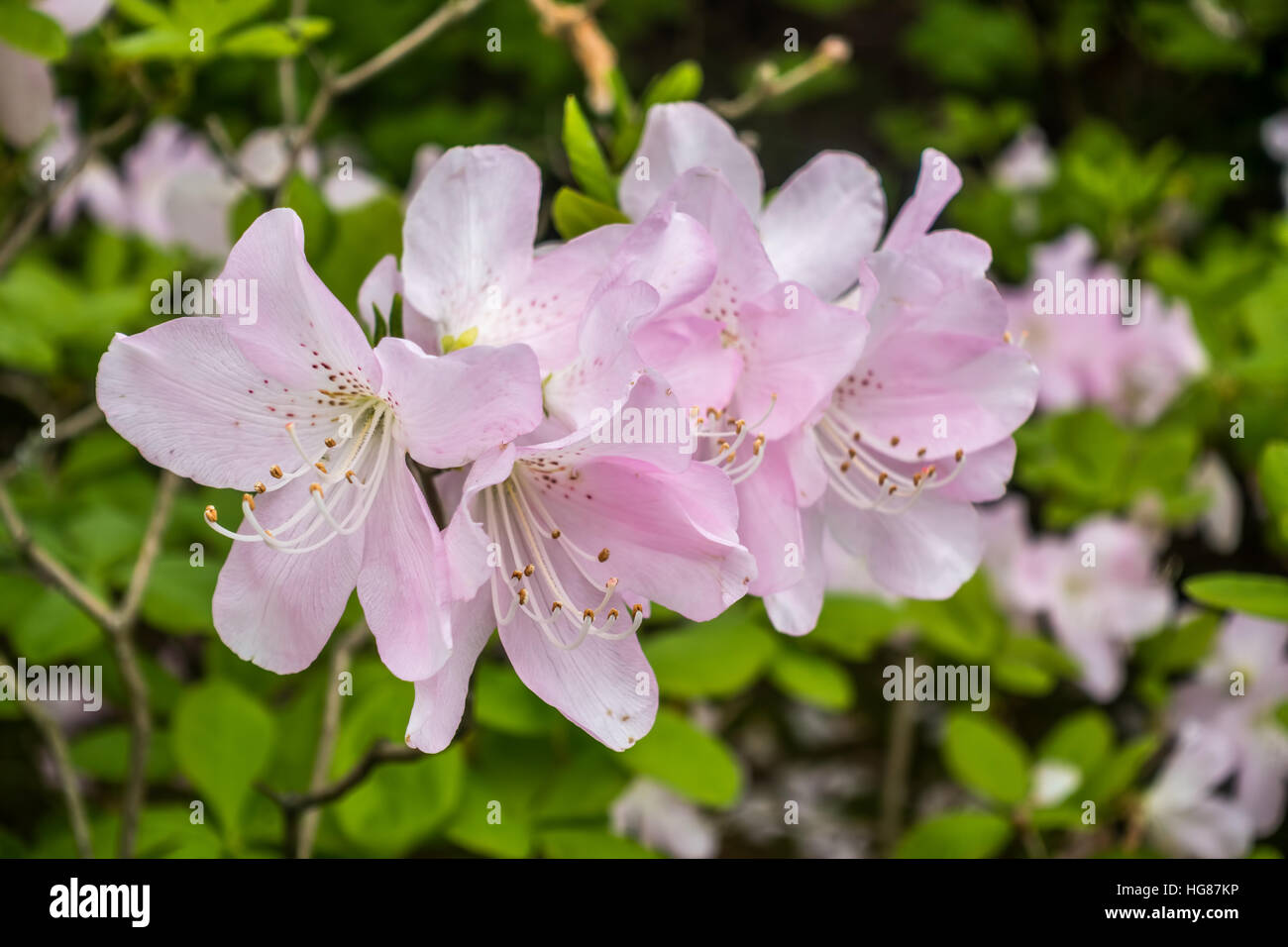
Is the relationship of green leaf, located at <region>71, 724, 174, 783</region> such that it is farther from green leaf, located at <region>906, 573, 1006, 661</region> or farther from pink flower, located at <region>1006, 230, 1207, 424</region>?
pink flower, located at <region>1006, 230, 1207, 424</region>

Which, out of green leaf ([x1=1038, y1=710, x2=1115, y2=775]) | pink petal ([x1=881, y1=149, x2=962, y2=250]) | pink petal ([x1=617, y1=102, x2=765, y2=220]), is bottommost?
green leaf ([x1=1038, y1=710, x2=1115, y2=775])

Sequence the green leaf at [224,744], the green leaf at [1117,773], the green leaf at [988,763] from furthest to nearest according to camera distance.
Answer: the green leaf at [988,763], the green leaf at [1117,773], the green leaf at [224,744]

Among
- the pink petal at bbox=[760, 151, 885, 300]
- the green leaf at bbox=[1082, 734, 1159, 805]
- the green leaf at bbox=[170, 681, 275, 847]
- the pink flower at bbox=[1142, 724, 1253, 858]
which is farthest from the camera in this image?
the pink flower at bbox=[1142, 724, 1253, 858]

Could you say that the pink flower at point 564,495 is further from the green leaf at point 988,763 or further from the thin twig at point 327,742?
the green leaf at point 988,763

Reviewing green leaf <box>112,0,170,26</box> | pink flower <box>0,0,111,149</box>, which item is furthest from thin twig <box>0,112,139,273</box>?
green leaf <box>112,0,170,26</box>

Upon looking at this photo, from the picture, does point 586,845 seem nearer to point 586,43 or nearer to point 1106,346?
point 586,43

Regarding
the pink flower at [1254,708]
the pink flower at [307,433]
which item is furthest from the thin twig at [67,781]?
the pink flower at [1254,708]

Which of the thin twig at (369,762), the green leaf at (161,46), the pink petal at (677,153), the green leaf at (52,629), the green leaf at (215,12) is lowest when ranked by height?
the thin twig at (369,762)
